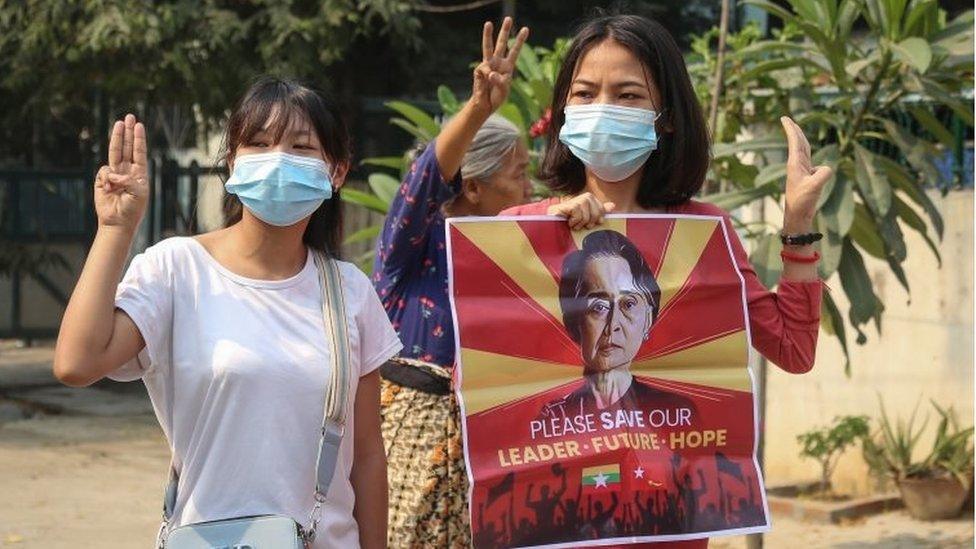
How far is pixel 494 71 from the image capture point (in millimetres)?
3096

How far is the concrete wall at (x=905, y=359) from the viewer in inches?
293

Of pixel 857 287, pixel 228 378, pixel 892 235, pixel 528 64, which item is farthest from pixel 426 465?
pixel 528 64

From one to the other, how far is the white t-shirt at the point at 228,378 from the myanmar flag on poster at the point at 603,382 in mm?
270

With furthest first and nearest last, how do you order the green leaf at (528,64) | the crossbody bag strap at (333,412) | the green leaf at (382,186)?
the green leaf at (528,64), the green leaf at (382,186), the crossbody bag strap at (333,412)

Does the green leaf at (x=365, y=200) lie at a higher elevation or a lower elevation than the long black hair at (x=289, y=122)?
higher

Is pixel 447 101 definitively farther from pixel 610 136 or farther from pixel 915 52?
pixel 610 136

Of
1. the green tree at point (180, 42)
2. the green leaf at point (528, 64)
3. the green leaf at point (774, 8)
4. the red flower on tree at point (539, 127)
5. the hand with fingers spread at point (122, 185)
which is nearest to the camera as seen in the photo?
the hand with fingers spread at point (122, 185)

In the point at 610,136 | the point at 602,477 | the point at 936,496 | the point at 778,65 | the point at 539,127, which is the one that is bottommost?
the point at 936,496

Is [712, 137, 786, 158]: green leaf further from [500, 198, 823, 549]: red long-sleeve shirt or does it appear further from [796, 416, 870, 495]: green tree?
[500, 198, 823, 549]: red long-sleeve shirt

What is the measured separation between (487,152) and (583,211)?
3.74 feet

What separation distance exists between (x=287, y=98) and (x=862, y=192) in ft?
10.2

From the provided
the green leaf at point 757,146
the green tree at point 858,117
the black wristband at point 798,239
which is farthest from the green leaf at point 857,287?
the black wristband at point 798,239

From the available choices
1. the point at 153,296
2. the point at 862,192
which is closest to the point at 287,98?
the point at 153,296

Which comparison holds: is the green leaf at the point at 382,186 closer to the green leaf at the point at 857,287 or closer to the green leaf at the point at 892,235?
the green leaf at the point at 857,287
